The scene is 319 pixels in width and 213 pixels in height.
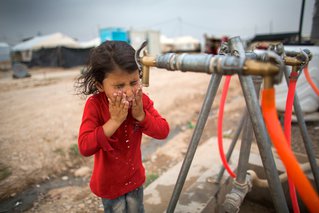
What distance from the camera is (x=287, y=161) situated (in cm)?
68

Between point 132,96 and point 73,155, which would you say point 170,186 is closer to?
point 132,96

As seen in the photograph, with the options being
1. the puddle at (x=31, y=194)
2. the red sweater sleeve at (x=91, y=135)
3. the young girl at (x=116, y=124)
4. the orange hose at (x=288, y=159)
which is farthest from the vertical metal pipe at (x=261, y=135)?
the puddle at (x=31, y=194)

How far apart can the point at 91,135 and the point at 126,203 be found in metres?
0.59

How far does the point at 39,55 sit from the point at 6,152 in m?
19.2

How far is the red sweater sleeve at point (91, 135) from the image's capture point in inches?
46.4

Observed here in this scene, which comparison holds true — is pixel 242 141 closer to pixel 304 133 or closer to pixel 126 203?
pixel 304 133

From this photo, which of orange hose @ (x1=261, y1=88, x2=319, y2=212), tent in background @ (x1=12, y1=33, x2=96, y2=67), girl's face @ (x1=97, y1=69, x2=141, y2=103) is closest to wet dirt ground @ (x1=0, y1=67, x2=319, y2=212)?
girl's face @ (x1=97, y1=69, x2=141, y2=103)

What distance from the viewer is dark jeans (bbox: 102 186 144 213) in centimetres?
144

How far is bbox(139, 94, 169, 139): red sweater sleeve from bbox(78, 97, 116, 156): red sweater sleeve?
0.22 metres

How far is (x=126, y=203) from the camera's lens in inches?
58.7

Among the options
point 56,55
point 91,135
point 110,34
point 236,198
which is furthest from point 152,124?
point 56,55

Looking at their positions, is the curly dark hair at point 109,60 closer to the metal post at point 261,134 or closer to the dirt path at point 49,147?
the metal post at point 261,134

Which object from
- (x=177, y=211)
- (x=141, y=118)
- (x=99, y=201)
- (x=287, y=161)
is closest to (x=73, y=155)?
(x=99, y=201)

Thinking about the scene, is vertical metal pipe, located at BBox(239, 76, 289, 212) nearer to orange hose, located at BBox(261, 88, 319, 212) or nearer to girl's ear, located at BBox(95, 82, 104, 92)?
orange hose, located at BBox(261, 88, 319, 212)
